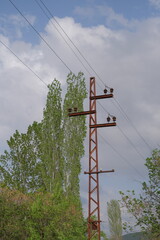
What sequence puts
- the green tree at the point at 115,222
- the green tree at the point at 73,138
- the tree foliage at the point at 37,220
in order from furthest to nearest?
the green tree at the point at 115,222, the green tree at the point at 73,138, the tree foliage at the point at 37,220

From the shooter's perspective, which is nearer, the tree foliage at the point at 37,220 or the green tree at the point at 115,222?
the tree foliage at the point at 37,220

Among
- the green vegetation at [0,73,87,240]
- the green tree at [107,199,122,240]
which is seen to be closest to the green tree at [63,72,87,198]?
the green vegetation at [0,73,87,240]

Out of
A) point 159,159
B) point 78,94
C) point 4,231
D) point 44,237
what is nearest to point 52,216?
point 44,237

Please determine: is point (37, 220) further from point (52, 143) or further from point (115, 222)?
point (115, 222)

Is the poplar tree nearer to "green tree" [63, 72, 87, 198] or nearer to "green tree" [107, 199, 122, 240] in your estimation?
"green tree" [63, 72, 87, 198]

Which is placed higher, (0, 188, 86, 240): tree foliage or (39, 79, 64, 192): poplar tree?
(39, 79, 64, 192): poplar tree

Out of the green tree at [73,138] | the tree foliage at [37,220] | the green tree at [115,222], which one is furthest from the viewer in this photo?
the green tree at [115,222]

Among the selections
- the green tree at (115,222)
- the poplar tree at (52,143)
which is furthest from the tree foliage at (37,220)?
the green tree at (115,222)

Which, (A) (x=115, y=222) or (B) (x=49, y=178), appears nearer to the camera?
(B) (x=49, y=178)

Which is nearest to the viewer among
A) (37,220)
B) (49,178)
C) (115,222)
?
(37,220)

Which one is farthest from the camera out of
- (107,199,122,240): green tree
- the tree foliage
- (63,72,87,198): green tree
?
(107,199,122,240): green tree

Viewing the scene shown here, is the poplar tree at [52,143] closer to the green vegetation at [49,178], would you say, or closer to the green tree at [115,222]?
the green vegetation at [49,178]

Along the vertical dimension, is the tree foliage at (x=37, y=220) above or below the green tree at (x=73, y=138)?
below

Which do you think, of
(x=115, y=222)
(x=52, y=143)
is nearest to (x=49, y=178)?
(x=52, y=143)
